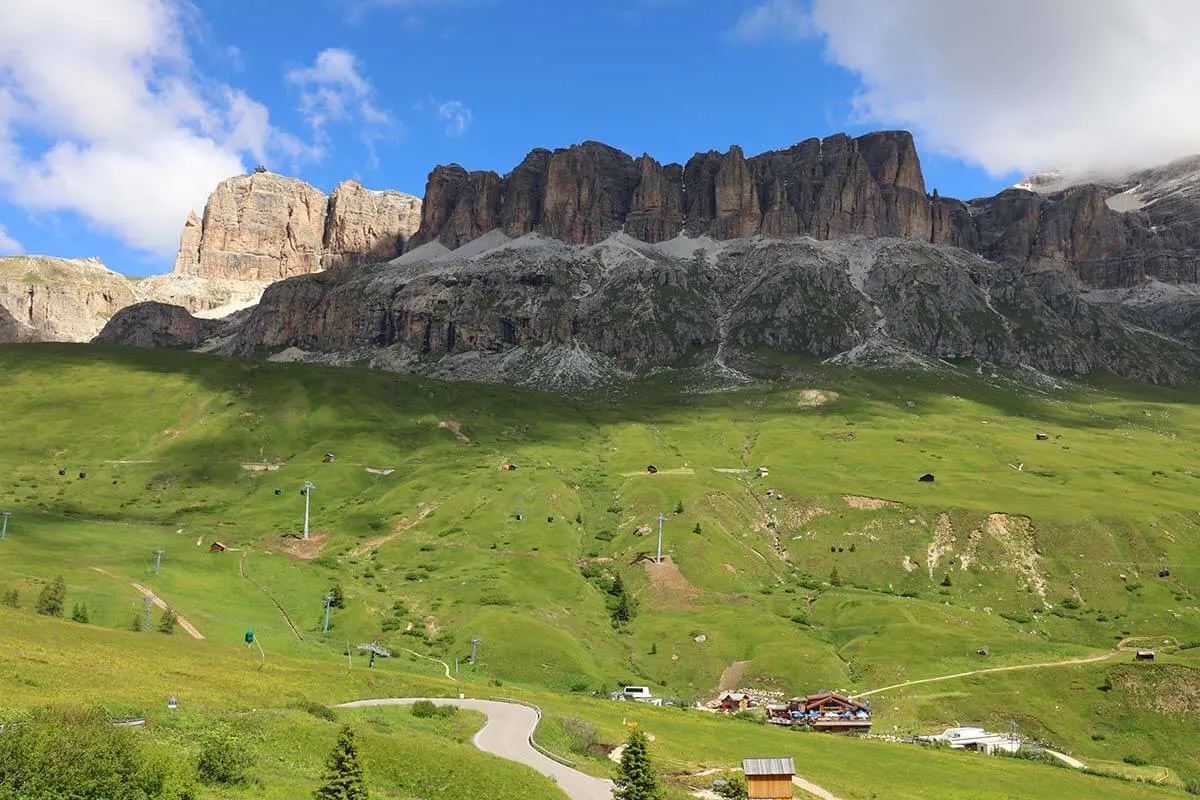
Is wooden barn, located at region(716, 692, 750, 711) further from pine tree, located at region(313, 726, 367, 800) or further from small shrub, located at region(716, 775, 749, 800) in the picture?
pine tree, located at region(313, 726, 367, 800)

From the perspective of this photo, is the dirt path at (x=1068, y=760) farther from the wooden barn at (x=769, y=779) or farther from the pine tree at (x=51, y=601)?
the pine tree at (x=51, y=601)

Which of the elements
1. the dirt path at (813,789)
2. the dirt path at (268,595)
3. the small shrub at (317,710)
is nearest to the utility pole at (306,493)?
the dirt path at (268,595)

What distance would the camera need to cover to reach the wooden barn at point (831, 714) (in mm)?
87312

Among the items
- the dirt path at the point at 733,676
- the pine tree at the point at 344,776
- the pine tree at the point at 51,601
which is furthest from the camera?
the dirt path at the point at 733,676

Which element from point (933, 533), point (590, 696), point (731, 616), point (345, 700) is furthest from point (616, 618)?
point (345, 700)

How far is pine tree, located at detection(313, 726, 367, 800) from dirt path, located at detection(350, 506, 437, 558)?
380 feet

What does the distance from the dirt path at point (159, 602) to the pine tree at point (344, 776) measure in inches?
2390

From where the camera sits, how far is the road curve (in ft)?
141

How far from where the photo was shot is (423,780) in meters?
39.7

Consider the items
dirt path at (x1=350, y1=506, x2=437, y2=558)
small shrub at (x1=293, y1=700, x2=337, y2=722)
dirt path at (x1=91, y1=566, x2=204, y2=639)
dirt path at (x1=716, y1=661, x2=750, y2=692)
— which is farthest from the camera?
dirt path at (x1=350, y1=506, x2=437, y2=558)

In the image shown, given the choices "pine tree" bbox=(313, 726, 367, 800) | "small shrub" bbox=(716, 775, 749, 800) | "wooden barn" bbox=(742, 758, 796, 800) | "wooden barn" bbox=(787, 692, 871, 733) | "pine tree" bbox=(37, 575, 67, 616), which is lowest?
"wooden barn" bbox=(787, 692, 871, 733)

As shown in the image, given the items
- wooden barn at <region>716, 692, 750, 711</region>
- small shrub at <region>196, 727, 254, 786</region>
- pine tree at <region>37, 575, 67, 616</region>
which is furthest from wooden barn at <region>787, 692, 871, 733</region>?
pine tree at <region>37, 575, 67, 616</region>

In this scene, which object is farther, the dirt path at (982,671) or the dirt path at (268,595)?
the dirt path at (268,595)

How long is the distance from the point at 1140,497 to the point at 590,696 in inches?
5135
